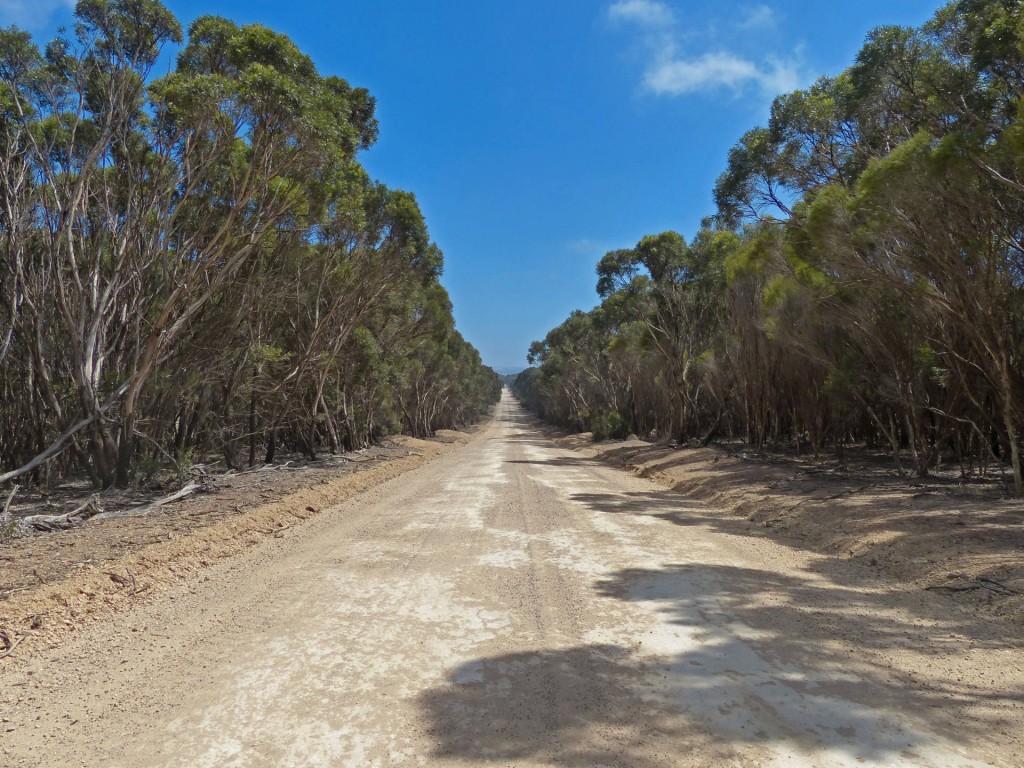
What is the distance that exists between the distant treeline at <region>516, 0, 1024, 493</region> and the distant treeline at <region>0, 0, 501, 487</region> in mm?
10258

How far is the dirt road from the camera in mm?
2814

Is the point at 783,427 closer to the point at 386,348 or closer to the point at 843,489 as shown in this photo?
the point at 843,489

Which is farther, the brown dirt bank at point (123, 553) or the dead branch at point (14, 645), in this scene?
the brown dirt bank at point (123, 553)

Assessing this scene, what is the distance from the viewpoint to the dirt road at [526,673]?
2814 millimetres

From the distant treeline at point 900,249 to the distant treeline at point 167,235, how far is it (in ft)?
33.7

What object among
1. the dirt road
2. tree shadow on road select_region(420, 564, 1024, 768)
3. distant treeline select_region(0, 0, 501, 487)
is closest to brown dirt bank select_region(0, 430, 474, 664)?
the dirt road

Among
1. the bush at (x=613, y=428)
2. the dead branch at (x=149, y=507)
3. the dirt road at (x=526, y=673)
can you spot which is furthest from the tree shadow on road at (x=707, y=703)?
the bush at (x=613, y=428)

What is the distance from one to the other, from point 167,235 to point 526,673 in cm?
1033

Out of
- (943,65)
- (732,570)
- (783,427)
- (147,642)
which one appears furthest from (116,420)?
(783,427)

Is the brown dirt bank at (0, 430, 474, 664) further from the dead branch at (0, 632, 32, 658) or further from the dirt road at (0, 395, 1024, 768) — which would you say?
the dirt road at (0, 395, 1024, 768)

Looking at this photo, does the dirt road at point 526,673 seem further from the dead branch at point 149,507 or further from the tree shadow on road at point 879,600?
the dead branch at point 149,507

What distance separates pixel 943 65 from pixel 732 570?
1006 centimetres

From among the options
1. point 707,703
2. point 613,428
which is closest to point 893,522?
point 707,703

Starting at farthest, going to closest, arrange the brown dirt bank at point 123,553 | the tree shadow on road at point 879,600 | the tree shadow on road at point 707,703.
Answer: the brown dirt bank at point 123,553 < the tree shadow on road at point 879,600 < the tree shadow on road at point 707,703
